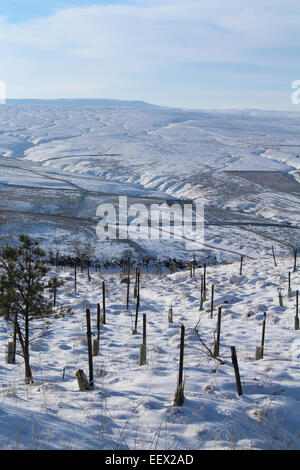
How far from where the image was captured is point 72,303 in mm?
14352

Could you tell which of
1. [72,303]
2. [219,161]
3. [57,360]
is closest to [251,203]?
[219,161]

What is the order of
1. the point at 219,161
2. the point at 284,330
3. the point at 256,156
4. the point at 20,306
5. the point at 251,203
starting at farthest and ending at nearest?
1. the point at 256,156
2. the point at 219,161
3. the point at 251,203
4. the point at 284,330
5. the point at 20,306

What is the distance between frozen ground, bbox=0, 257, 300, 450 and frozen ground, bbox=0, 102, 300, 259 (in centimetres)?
2103

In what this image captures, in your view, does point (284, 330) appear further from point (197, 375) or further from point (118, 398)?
point (118, 398)

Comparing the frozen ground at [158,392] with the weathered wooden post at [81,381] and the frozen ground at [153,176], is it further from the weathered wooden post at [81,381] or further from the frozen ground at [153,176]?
the frozen ground at [153,176]

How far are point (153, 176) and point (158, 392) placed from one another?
6265 cm

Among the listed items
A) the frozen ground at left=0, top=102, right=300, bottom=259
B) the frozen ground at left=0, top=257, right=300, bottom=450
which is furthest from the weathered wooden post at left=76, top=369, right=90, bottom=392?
the frozen ground at left=0, top=102, right=300, bottom=259

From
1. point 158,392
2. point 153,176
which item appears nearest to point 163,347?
point 158,392

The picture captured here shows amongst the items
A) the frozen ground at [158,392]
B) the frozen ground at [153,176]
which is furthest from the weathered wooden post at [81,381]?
the frozen ground at [153,176]

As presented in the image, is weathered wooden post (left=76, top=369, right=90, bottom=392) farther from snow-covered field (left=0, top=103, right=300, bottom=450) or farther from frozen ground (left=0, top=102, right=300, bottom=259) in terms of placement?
frozen ground (left=0, top=102, right=300, bottom=259)

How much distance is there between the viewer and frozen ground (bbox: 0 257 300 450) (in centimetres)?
446

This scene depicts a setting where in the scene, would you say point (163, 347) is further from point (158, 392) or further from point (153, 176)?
point (153, 176)

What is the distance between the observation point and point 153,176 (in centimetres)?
6731

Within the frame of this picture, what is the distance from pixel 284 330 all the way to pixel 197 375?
415 centimetres
